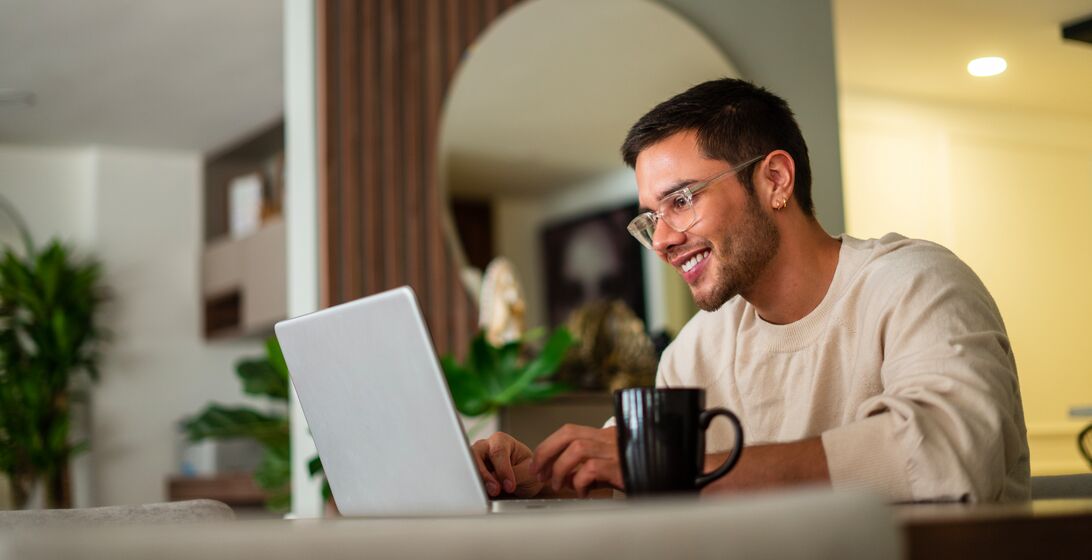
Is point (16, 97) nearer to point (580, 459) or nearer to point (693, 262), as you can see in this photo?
point (693, 262)

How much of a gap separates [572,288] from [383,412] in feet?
8.79

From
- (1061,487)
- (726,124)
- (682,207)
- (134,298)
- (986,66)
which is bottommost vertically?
(1061,487)

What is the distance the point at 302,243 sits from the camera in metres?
3.35

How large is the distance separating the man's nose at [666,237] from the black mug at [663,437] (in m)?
0.64

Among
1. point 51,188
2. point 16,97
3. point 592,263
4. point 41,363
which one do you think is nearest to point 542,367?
point 592,263

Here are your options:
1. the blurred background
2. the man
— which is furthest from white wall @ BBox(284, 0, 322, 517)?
the man

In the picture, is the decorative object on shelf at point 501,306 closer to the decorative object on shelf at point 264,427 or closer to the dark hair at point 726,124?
the decorative object on shelf at point 264,427

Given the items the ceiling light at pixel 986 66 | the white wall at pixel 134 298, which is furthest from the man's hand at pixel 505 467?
the white wall at pixel 134 298

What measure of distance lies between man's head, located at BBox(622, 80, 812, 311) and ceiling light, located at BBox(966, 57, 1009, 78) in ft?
6.88

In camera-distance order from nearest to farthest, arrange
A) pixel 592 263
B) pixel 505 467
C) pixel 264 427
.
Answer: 1. pixel 505 467
2. pixel 592 263
3. pixel 264 427

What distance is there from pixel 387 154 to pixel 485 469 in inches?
86.8

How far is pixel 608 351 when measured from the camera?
340 centimetres

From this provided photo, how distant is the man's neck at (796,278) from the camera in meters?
1.53

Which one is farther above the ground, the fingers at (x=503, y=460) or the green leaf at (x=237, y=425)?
the fingers at (x=503, y=460)
